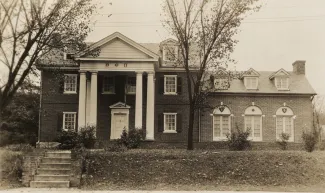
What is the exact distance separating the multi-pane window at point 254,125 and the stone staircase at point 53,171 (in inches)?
705

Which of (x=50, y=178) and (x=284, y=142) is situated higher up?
(x=284, y=142)

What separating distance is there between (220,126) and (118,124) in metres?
8.50

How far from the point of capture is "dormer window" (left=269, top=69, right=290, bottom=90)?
114 feet

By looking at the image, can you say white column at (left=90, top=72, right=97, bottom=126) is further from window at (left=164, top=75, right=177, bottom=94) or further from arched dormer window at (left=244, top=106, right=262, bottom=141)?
arched dormer window at (left=244, top=106, right=262, bottom=141)

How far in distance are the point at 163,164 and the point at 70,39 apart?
7.98 metres

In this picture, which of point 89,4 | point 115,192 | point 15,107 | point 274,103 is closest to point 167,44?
point 274,103

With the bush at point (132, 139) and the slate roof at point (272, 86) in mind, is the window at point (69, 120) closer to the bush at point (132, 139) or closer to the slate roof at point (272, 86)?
the bush at point (132, 139)

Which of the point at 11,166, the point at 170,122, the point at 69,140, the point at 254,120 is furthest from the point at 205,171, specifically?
the point at 254,120

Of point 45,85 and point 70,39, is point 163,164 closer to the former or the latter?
point 70,39

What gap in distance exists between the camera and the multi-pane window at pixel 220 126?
3362cm

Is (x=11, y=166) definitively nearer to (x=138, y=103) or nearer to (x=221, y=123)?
(x=138, y=103)

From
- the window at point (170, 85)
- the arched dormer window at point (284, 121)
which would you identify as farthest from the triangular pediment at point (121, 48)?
the arched dormer window at point (284, 121)

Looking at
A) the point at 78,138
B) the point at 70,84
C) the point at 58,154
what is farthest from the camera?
the point at 70,84

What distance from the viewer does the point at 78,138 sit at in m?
26.4
